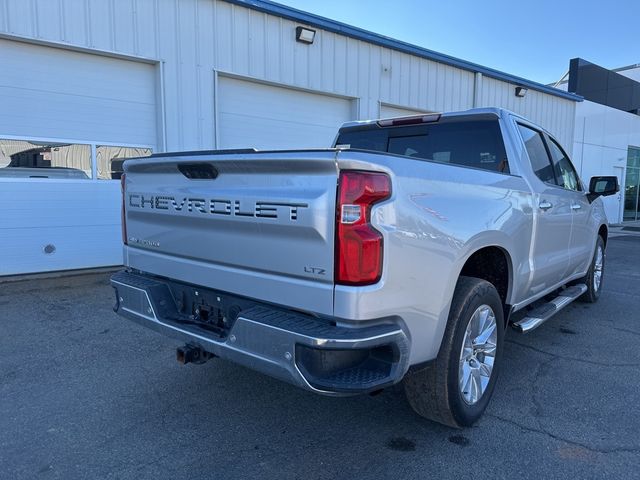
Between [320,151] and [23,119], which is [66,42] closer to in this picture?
[23,119]

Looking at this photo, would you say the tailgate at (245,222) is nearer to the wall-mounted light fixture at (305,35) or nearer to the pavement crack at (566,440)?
the pavement crack at (566,440)

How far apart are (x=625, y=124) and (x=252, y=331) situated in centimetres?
2497

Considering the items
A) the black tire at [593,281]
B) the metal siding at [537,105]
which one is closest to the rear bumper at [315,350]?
the black tire at [593,281]

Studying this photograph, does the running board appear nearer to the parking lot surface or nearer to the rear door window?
the parking lot surface

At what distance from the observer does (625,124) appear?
2208cm

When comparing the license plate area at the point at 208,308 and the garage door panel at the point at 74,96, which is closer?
the license plate area at the point at 208,308

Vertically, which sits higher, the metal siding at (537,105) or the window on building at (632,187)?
the metal siding at (537,105)

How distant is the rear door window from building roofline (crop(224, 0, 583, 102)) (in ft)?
19.1

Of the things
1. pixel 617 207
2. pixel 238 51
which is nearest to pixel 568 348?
pixel 238 51

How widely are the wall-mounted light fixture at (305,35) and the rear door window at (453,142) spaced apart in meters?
6.00

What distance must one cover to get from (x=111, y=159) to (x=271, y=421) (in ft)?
21.0

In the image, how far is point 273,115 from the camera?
9.76m

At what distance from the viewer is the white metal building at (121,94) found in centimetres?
724

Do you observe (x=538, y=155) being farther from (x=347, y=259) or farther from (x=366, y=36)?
(x=366, y=36)
